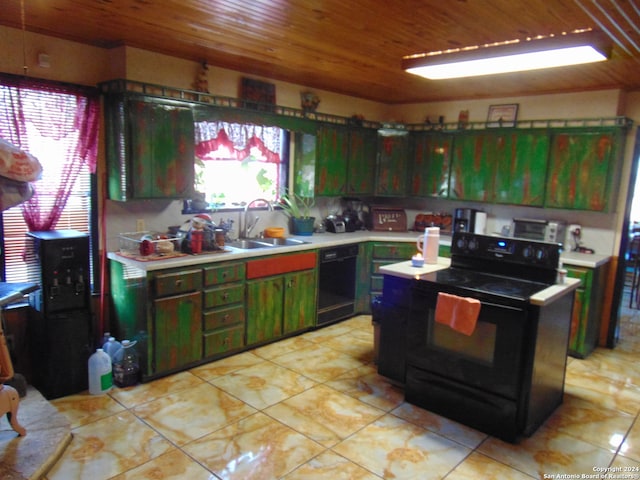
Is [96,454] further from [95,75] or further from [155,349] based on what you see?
[95,75]

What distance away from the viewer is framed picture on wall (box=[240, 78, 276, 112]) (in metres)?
4.39

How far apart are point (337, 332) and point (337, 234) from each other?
3.66 ft

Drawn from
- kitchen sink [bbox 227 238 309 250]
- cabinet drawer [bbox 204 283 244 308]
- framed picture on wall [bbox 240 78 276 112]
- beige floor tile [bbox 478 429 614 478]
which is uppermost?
framed picture on wall [bbox 240 78 276 112]

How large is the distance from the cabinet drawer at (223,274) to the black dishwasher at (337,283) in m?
0.98

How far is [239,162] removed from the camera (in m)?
4.63

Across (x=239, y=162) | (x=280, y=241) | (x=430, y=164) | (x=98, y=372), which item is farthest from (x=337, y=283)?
(x=98, y=372)

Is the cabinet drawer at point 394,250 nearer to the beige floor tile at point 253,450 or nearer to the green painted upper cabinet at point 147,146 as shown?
the green painted upper cabinet at point 147,146

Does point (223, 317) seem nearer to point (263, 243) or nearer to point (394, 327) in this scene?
point (263, 243)

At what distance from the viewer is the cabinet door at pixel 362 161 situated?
536 centimetres

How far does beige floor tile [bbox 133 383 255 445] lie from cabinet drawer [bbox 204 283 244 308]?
67 centimetres

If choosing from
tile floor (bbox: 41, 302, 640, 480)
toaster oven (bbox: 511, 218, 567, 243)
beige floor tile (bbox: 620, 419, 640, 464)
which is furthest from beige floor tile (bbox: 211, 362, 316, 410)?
toaster oven (bbox: 511, 218, 567, 243)

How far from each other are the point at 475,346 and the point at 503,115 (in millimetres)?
3095

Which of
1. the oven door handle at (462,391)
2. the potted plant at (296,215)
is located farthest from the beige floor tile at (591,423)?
the potted plant at (296,215)

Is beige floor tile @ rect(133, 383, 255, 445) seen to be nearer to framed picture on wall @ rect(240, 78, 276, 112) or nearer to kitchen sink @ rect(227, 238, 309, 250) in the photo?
kitchen sink @ rect(227, 238, 309, 250)
